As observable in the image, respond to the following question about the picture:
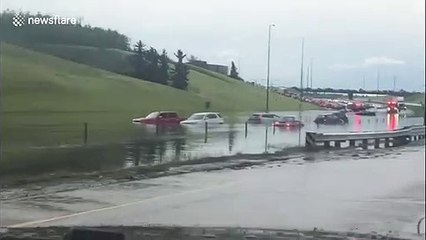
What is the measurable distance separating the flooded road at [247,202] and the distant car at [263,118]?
658 mm

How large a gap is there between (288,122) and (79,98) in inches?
57.6

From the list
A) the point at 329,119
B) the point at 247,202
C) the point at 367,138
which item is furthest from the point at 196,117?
the point at 367,138

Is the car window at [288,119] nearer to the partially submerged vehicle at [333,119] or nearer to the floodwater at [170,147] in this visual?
the floodwater at [170,147]

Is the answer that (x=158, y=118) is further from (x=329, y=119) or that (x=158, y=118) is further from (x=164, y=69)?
(x=329, y=119)

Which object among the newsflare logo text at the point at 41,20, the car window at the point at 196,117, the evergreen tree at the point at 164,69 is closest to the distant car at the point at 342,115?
the car window at the point at 196,117

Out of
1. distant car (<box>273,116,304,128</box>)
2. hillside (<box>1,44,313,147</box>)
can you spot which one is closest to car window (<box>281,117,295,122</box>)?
distant car (<box>273,116,304,128</box>)

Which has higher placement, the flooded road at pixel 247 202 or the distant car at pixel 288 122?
the distant car at pixel 288 122

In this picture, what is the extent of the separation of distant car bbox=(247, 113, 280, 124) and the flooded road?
0.66 m

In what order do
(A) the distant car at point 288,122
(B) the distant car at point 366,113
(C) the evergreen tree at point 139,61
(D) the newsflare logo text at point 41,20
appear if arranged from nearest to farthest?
(D) the newsflare logo text at point 41,20 → (C) the evergreen tree at point 139,61 → (A) the distant car at point 288,122 → (B) the distant car at point 366,113

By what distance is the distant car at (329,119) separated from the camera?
5363mm

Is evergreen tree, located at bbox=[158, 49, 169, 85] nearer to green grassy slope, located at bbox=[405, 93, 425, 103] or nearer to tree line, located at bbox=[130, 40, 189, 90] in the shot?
tree line, located at bbox=[130, 40, 189, 90]

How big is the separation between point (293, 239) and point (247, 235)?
30 cm

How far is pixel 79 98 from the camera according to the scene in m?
4.85

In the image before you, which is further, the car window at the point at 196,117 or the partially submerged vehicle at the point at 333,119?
the partially submerged vehicle at the point at 333,119
